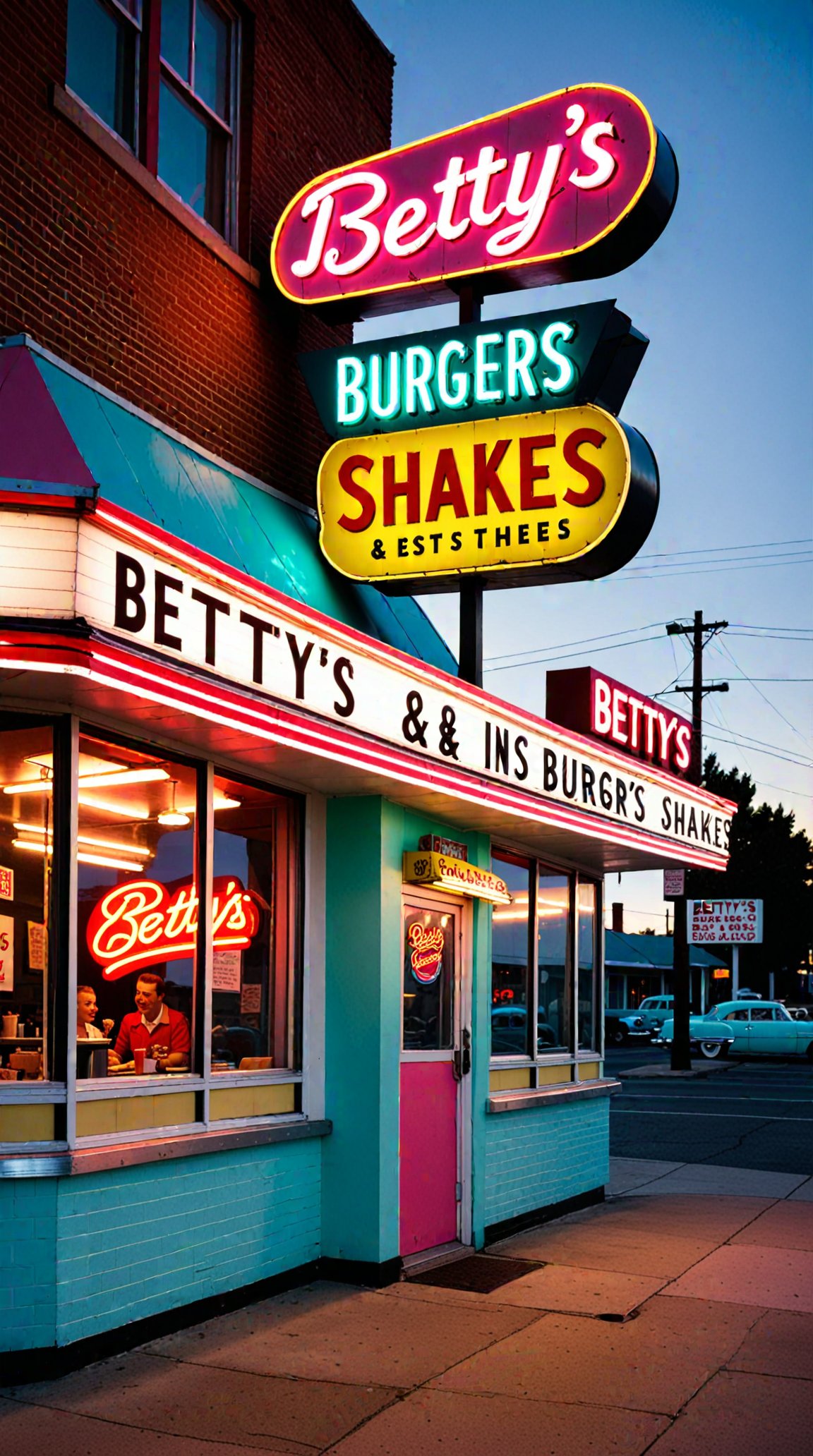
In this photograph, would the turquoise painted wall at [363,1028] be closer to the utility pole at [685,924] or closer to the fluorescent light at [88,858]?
the fluorescent light at [88,858]

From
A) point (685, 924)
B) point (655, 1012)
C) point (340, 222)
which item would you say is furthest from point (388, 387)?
point (655, 1012)

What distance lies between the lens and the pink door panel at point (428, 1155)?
940 centimetres

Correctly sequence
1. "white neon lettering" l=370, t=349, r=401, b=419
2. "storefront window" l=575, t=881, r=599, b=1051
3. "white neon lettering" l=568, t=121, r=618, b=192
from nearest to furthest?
"white neon lettering" l=568, t=121, r=618, b=192
"white neon lettering" l=370, t=349, r=401, b=419
"storefront window" l=575, t=881, r=599, b=1051

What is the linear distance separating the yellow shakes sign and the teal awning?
1.17 ft

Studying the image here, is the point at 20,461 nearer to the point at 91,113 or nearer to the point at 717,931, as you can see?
the point at 91,113

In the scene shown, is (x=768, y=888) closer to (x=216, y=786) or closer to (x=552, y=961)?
(x=552, y=961)

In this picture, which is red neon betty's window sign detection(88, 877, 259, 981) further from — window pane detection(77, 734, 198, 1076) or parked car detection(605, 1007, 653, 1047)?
parked car detection(605, 1007, 653, 1047)

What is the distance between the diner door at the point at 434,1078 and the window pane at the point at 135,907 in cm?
213

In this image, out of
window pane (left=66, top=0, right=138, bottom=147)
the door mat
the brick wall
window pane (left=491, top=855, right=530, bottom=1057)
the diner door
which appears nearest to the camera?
the brick wall

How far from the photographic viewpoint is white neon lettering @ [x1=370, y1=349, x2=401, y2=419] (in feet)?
32.7

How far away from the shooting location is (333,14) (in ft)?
38.8

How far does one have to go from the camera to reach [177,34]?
32.5ft

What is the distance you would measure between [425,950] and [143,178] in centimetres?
537

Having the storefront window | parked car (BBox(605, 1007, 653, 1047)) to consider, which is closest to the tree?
parked car (BBox(605, 1007, 653, 1047))
